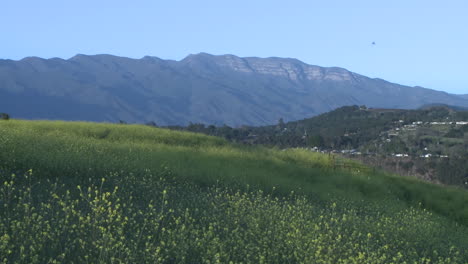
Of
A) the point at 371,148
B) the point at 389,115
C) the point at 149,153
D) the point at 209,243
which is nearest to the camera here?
the point at 209,243

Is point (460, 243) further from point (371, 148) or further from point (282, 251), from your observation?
point (371, 148)

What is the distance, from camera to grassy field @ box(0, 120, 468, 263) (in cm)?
1106

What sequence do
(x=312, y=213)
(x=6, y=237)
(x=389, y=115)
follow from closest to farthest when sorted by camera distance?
1. (x=6, y=237)
2. (x=312, y=213)
3. (x=389, y=115)

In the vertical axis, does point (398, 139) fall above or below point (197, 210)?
below

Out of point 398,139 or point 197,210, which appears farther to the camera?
point 398,139

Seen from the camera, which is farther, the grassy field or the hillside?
the hillside

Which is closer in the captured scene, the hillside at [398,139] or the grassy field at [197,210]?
the grassy field at [197,210]

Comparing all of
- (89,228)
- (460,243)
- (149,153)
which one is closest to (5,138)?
(149,153)

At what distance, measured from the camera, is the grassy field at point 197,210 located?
36.3 feet

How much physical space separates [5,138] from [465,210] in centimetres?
2160

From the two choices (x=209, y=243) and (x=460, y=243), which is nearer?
(x=209, y=243)

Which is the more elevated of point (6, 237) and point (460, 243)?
point (6, 237)

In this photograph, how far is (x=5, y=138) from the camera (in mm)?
20406

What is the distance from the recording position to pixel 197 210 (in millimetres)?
13977
